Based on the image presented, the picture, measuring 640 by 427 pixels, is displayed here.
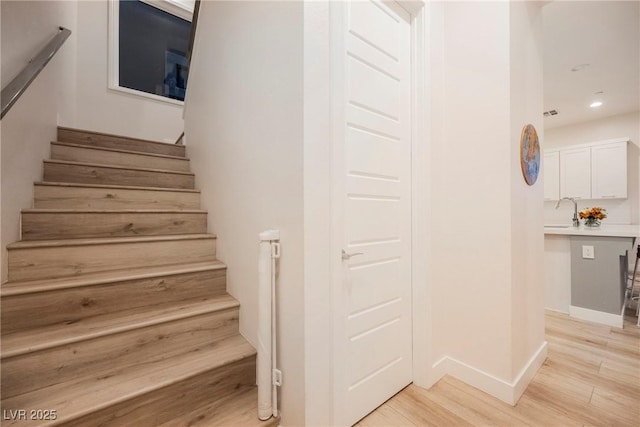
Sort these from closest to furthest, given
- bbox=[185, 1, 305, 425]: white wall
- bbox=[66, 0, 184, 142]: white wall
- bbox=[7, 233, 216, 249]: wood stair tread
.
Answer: bbox=[185, 1, 305, 425]: white wall, bbox=[7, 233, 216, 249]: wood stair tread, bbox=[66, 0, 184, 142]: white wall

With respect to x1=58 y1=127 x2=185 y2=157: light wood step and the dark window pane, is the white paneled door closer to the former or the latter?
x1=58 y1=127 x2=185 y2=157: light wood step

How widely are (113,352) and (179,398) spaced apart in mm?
389

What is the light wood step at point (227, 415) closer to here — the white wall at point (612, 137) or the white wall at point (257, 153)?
the white wall at point (257, 153)

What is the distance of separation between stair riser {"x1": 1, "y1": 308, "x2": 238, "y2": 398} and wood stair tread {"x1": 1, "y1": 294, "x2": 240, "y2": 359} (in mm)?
26

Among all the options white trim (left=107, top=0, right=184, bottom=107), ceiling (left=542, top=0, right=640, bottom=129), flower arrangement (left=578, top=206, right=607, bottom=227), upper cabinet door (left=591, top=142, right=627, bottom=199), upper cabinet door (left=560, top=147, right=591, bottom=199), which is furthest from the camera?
upper cabinet door (left=560, top=147, right=591, bottom=199)

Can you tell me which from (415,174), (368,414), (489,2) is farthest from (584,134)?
(368,414)

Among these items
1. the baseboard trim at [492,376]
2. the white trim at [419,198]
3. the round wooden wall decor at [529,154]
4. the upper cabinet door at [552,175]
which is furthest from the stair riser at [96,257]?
the upper cabinet door at [552,175]

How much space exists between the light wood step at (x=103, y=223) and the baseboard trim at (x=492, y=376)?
80.9 inches

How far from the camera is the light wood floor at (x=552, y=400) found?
4.66 feet

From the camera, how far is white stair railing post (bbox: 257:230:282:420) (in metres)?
1.28

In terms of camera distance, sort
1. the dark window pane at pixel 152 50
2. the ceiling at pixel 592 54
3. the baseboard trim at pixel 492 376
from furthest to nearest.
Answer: the dark window pane at pixel 152 50 → the ceiling at pixel 592 54 → the baseboard trim at pixel 492 376

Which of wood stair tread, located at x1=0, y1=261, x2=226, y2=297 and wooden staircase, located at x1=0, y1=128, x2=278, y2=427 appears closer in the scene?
wooden staircase, located at x1=0, y1=128, x2=278, y2=427

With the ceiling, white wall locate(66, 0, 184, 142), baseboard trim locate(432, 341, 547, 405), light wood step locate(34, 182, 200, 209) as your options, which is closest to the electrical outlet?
baseboard trim locate(432, 341, 547, 405)

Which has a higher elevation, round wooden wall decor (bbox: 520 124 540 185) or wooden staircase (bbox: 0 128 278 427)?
round wooden wall decor (bbox: 520 124 540 185)
